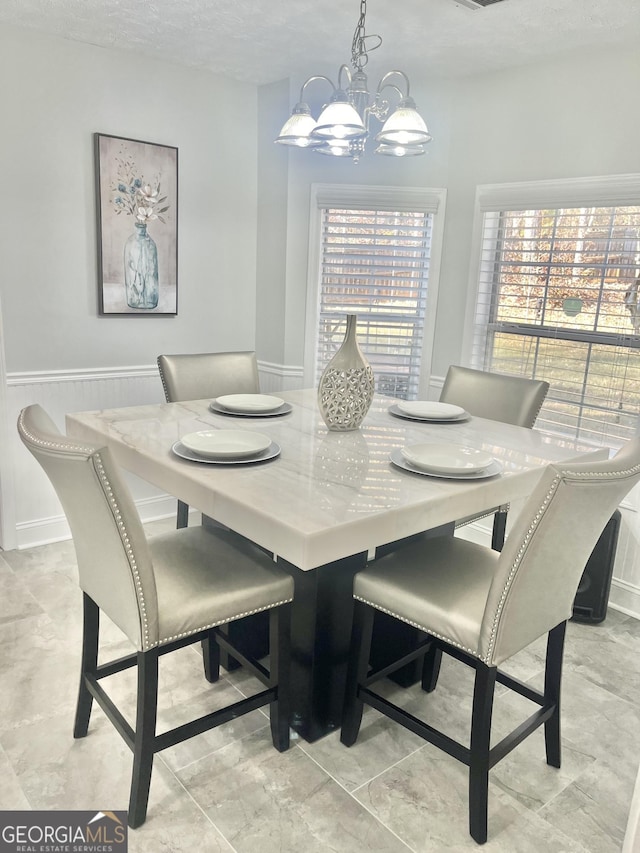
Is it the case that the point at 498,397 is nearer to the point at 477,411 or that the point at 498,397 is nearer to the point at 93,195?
the point at 477,411

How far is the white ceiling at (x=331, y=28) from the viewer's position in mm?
2555

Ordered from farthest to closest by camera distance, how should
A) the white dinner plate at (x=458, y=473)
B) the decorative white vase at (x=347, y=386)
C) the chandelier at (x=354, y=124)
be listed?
the decorative white vase at (x=347, y=386)
the chandelier at (x=354, y=124)
the white dinner plate at (x=458, y=473)

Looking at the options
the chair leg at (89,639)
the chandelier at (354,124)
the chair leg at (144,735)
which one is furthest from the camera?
the chandelier at (354,124)

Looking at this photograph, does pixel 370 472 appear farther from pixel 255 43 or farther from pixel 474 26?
pixel 255 43

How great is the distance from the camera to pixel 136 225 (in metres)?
3.40

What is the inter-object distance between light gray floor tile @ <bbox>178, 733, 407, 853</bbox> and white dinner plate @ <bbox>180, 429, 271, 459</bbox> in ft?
2.92

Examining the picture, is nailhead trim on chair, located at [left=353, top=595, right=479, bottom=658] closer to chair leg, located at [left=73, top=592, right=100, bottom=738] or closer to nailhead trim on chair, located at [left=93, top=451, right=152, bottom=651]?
nailhead trim on chair, located at [left=93, top=451, right=152, bottom=651]

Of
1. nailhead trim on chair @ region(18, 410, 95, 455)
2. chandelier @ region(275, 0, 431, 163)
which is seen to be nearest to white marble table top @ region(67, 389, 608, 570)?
nailhead trim on chair @ region(18, 410, 95, 455)

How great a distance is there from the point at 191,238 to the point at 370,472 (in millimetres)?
2340

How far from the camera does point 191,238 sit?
3.65 metres

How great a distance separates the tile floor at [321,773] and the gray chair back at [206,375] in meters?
1.14

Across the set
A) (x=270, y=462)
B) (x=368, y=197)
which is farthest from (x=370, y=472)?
(x=368, y=197)

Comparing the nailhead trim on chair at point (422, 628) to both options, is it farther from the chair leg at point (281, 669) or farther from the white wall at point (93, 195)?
the white wall at point (93, 195)

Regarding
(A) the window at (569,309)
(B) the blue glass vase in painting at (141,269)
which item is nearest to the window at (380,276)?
(A) the window at (569,309)
